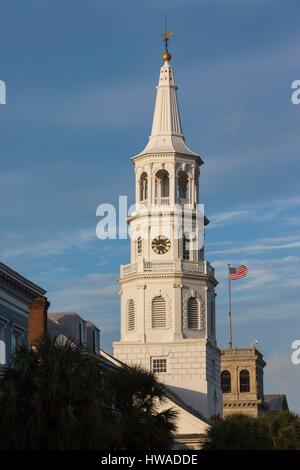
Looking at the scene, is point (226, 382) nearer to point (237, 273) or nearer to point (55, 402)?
point (237, 273)

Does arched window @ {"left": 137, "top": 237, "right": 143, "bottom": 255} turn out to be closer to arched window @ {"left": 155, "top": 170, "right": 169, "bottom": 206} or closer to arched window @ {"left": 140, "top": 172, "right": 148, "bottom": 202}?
arched window @ {"left": 155, "top": 170, "right": 169, "bottom": 206}

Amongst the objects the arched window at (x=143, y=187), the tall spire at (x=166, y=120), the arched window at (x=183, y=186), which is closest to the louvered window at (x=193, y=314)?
the arched window at (x=183, y=186)

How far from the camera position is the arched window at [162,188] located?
10338 cm

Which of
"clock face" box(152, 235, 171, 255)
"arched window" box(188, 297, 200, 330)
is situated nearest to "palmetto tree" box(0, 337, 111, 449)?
"arched window" box(188, 297, 200, 330)

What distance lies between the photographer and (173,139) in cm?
10400

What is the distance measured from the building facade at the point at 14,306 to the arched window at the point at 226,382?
7628 centimetres

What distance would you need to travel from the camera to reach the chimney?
6956 cm

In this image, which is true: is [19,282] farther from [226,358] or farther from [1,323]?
[226,358]

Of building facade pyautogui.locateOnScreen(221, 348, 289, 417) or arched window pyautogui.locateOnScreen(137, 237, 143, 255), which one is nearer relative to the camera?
arched window pyautogui.locateOnScreen(137, 237, 143, 255)

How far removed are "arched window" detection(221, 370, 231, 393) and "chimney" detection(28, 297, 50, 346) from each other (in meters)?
74.7

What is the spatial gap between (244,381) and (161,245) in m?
44.9

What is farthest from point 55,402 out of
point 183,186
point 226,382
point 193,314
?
point 226,382

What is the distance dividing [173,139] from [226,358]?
150 ft

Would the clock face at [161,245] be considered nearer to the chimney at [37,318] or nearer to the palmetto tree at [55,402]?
the chimney at [37,318]
